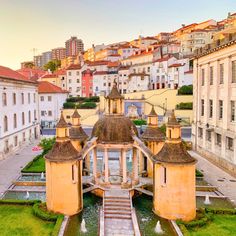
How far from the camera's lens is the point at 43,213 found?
18297 mm

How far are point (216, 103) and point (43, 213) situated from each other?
2224cm

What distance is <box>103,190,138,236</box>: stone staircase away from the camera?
16766 mm

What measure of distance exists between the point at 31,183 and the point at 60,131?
327 inches

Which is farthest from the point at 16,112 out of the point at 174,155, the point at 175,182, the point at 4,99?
the point at 175,182

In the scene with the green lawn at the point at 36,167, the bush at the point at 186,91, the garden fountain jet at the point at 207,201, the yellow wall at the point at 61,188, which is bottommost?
the garden fountain jet at the point at 207,201

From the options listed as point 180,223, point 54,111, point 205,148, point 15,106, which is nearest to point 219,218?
point 180,223

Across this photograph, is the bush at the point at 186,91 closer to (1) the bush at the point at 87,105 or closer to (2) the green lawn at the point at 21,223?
(1) the bush at the point at 87,105

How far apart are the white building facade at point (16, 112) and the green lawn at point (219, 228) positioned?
1022 inches

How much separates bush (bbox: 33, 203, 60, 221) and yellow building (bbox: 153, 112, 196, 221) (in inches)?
255

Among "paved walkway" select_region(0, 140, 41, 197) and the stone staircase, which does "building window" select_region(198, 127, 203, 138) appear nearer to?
the stone staircase

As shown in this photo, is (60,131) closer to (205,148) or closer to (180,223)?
(180,223)

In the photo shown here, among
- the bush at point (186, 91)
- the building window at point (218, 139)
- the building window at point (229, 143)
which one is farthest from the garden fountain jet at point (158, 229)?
the bush at point (186, 91)

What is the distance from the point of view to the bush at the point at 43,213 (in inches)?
701

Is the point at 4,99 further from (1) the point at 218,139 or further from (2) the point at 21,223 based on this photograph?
(1) the point at 218,139
